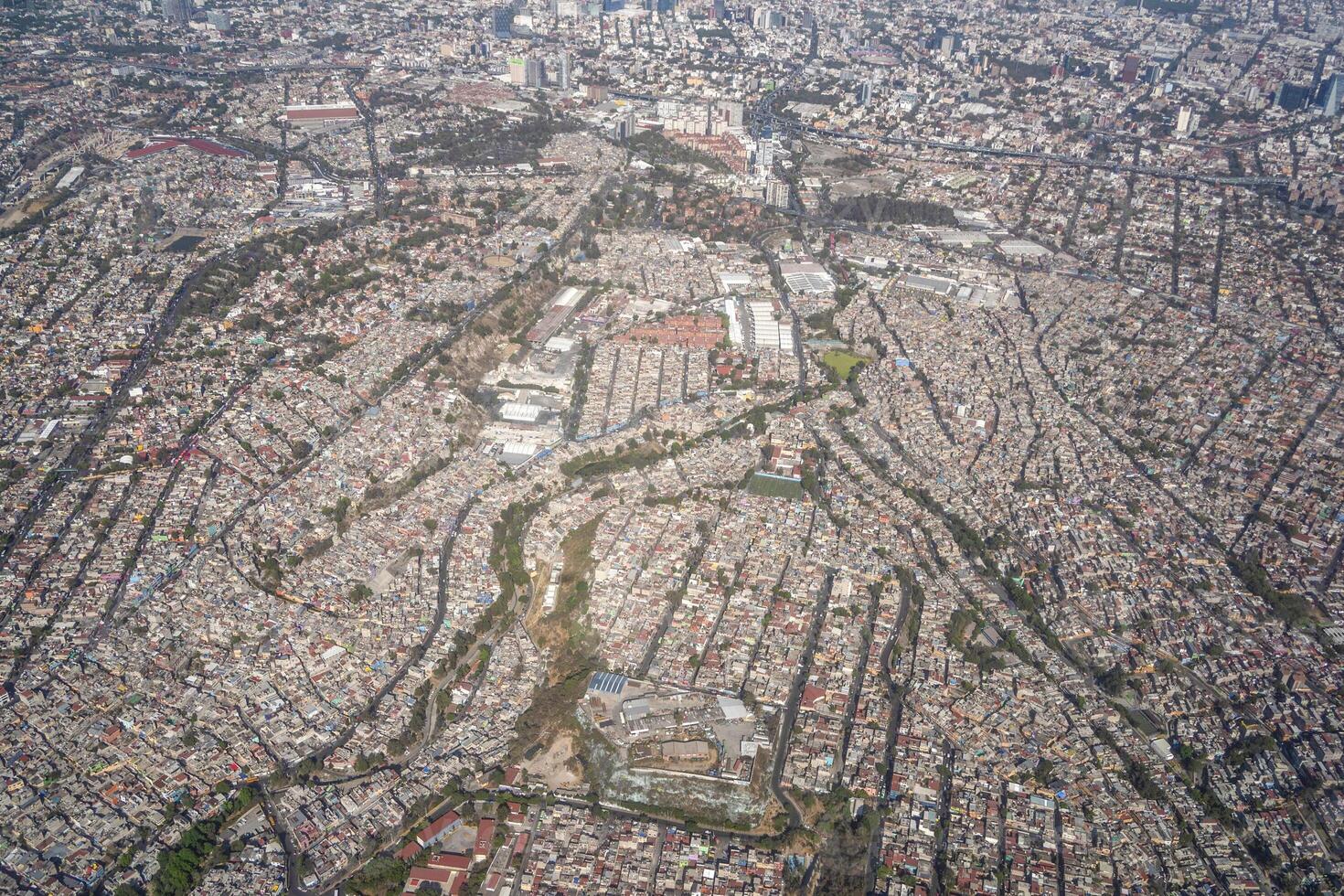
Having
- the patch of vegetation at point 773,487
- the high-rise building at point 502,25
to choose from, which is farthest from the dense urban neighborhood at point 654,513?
the high-rise building at point 502,25

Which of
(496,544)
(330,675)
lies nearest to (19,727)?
(330,675)

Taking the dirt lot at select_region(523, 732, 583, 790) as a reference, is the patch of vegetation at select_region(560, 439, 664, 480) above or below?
above

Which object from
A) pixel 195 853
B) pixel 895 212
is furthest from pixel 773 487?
pixel 895 212

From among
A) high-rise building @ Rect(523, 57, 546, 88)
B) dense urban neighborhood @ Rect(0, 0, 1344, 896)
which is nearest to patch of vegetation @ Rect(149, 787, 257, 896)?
dense urban neighborhood @ Rect(0, 0, 1344, 896)

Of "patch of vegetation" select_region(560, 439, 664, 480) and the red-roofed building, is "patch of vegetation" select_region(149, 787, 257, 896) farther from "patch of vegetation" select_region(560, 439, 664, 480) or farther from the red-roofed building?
"patch of vegetation" select_region(560, 439, 664, 480)

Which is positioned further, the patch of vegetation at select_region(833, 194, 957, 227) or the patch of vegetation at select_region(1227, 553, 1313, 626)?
the patch of vegetation at select_region(833, 194, 957, 227)

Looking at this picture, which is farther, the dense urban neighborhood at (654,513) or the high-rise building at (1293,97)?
the high-rise building at (1293,97)

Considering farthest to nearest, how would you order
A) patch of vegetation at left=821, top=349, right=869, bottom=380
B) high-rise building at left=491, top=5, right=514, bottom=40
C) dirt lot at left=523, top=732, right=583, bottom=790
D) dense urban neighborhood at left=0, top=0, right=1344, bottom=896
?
high-rise building at left=491, top=5, right=514, bottom=40
patch of vegetation at left=821, top=349, right=869, bottom=380
dirt lot at left=523, top=732, right=583, bottom=790
dense urban neighborhood at left=0, top=0, right=1344, bottom=896

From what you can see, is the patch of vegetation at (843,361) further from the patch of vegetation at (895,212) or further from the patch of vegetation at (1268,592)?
the patch of vegetation at (895,212)

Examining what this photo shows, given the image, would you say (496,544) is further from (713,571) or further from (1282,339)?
(1282,339)
